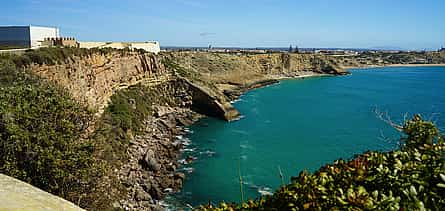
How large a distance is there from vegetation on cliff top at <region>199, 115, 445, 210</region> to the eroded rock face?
1.82 metres

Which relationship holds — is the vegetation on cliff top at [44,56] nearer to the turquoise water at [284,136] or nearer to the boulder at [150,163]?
the boulder at [150,163]

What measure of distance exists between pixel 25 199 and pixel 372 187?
144 inches

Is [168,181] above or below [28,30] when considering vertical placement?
below

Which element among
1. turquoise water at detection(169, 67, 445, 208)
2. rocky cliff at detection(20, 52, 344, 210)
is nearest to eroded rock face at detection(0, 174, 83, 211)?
rocky cliff at detection(20, 52, 344, 210)

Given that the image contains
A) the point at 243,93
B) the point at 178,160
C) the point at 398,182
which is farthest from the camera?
the point at 243,93

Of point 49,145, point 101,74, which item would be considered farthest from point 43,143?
point 101,74

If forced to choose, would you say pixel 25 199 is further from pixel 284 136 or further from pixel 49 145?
pixel 284 136

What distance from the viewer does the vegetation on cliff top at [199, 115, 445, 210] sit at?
270cm

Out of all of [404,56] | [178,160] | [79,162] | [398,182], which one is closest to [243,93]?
[178,160]

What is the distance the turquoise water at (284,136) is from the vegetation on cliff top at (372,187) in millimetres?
10387

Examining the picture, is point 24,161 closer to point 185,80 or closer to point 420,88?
point 185,80

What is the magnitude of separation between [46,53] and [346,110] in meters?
34.9

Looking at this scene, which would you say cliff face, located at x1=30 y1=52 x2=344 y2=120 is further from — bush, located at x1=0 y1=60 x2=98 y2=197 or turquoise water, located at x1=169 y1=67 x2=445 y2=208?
bush, located at x1=0 y1=60 x2=98 y2=197

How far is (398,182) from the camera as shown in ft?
10.2
